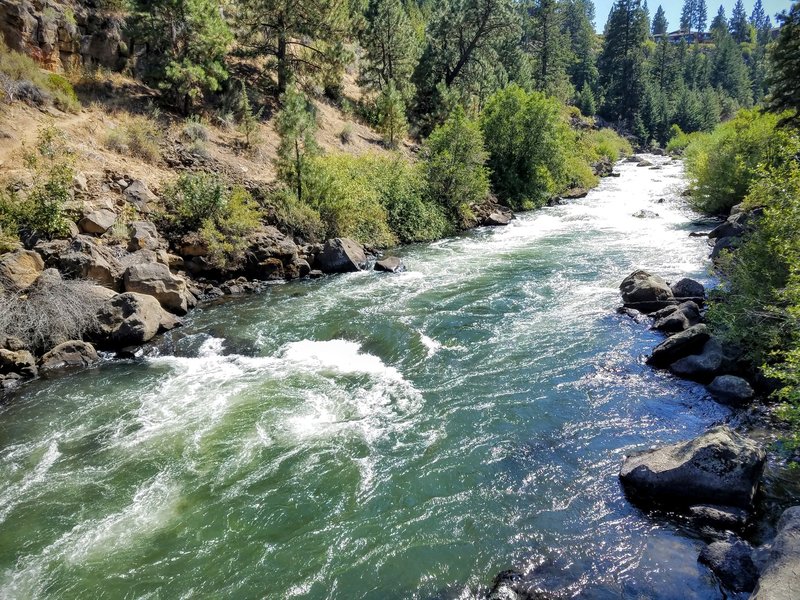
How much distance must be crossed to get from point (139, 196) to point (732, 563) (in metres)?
22.3

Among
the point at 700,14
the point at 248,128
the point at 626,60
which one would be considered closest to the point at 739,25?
the point at 700,14

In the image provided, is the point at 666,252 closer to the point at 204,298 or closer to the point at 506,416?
the point at 506,416

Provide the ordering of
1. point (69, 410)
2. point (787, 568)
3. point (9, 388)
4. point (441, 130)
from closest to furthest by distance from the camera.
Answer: point (787, 568)
point (69, 410)
point (9, 388)
point (441, 130)

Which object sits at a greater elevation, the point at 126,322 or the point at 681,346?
the point at 126,322

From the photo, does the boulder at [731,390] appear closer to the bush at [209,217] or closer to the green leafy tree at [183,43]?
the bush at [209,217]

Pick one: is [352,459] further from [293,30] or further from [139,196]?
[293,30]

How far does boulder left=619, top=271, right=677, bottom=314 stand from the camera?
666 inches

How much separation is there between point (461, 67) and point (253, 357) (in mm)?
43186

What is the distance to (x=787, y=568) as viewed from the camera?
6.11 meters

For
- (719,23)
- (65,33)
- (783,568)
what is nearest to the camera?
(783,568)

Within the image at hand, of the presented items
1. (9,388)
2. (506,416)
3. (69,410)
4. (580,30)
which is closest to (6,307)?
(9,388)

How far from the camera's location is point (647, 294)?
1717cm

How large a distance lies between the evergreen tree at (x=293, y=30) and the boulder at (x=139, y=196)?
15.7 m

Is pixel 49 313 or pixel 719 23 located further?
pixel 719 23
